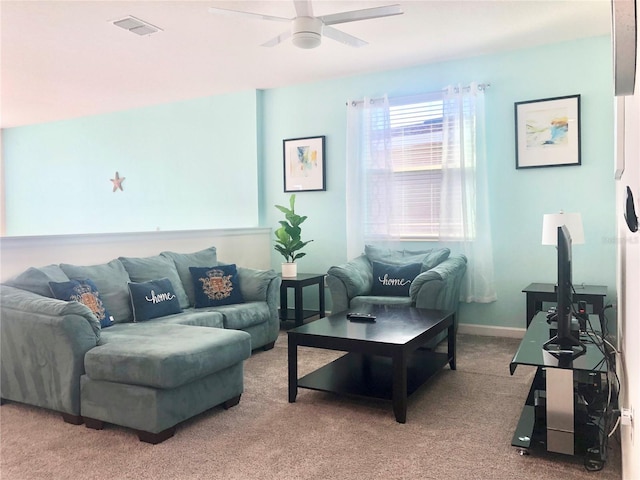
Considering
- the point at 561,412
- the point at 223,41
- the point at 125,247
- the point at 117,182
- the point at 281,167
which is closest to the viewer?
the point at 561,412

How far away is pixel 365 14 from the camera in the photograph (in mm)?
3090

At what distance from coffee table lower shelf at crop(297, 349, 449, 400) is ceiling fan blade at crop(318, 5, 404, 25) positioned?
7.29 feet

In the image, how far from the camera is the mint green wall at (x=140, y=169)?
5.89 meters

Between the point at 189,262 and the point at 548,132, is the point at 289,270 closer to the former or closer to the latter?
the point at 189,262

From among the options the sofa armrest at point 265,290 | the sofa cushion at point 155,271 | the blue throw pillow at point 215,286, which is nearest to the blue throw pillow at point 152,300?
the sofa cushion at point 155,271

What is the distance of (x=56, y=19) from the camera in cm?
370

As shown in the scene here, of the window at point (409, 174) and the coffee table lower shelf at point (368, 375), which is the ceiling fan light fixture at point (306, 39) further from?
the coffee table lower shelf at point (368, 375)

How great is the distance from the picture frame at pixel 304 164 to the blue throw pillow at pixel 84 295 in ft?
9.15

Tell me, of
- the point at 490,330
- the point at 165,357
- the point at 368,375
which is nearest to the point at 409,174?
the point at 490,330

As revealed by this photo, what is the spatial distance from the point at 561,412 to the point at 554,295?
6.29 feet

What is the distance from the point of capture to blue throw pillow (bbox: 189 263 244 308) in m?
4.07

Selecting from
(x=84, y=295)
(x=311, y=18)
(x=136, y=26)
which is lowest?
(x=84, y=295)

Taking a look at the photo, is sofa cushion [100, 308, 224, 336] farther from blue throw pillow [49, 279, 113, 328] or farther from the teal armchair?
the teal armchair

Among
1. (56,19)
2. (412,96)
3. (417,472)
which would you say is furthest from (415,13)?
(417,472)
